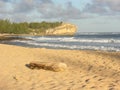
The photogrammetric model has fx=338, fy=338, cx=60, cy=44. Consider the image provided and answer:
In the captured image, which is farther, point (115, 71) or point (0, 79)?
point (115, 71)

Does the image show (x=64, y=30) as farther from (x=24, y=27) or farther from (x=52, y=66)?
(x=52, y=66)

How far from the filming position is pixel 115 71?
1375 centimetres

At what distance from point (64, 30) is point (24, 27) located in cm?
2693

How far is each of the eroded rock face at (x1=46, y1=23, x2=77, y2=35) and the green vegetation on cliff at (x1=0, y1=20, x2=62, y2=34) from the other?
2.41 metres

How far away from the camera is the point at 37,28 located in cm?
14975

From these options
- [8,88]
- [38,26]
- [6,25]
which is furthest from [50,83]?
[38,26]

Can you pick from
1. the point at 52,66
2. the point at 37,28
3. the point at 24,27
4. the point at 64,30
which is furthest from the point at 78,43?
the point at 64,30

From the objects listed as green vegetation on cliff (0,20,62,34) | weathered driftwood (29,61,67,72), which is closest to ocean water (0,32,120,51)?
weathered driftwood (29,61,67,72)

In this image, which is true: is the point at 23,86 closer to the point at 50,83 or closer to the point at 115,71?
the point at 50,83

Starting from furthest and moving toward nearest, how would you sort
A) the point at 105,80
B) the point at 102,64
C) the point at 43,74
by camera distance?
1. the point at 102,64
2. the point at 43,74
3. the point at 105,80

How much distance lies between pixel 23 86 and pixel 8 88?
478 millimetres

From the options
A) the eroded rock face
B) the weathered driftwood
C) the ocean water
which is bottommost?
the eroded rock face

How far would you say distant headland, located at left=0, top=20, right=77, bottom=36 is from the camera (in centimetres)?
12612

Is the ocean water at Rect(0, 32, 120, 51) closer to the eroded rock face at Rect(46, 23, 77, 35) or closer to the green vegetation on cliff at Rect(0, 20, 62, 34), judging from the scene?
the green vegetation on cliff at Rect(0, 20, 62, 34)
